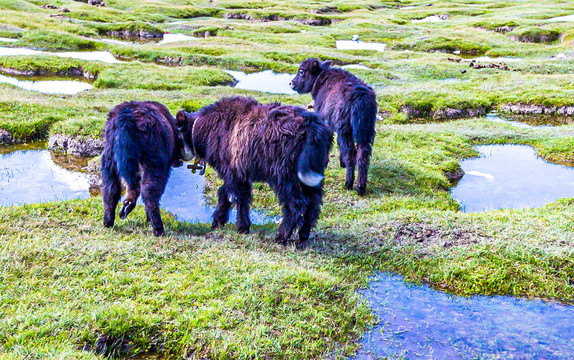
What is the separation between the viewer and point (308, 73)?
1262 cm

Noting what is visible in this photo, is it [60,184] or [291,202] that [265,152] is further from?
[60,184]

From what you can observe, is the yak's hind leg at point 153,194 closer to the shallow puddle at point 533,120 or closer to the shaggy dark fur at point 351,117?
the shaggy dark fur at point 351,117

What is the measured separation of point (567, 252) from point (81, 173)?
1093 centimetres

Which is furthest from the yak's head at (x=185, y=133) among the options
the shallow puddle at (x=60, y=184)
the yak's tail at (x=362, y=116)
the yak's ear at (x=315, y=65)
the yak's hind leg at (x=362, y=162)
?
the yak's ear at (x=315, y=65)

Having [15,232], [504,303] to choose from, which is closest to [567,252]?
[504,303]

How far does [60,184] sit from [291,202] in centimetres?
685

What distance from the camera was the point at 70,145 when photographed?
13.8 metres

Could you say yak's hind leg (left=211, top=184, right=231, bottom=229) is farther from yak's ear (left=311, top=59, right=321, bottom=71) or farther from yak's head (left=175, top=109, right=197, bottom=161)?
yak's ear (left=311, top=59, right=321, bottom=71)

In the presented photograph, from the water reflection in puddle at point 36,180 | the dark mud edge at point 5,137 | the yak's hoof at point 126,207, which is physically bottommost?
the water reflection in puddle at point 36,180

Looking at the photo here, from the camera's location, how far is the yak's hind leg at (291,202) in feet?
24.6

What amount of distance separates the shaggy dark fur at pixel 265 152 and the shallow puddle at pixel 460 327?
1761 millimetres

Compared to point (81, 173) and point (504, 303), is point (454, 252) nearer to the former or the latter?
point (504, 303)

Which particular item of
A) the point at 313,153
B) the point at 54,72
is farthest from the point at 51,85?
the point at 313,153

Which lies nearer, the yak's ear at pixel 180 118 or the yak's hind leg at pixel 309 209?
the yak's hind leg at pixel 309 209
